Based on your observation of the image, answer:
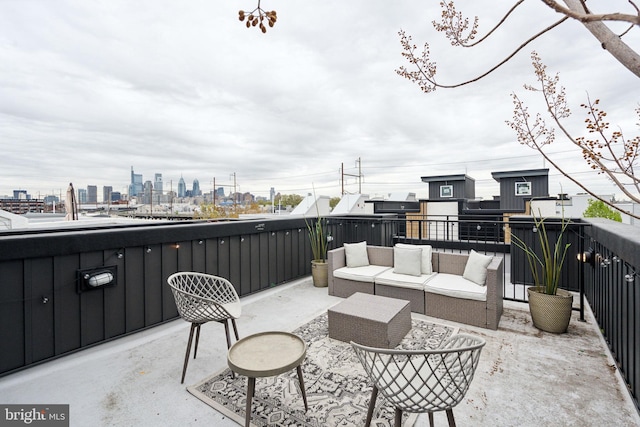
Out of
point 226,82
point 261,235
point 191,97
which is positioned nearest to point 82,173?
point 191,97

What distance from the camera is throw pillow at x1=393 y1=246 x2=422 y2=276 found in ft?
13.0

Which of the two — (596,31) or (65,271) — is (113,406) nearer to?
(65,271)

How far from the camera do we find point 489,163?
28000 mm

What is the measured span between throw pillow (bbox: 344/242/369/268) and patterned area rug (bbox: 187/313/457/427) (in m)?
1.86

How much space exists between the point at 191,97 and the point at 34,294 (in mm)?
7297

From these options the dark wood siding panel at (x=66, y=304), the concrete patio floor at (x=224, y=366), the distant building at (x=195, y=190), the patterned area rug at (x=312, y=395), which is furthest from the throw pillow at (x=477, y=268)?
the distant building at (x=195, y=190)

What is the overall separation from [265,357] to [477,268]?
292 centimetres

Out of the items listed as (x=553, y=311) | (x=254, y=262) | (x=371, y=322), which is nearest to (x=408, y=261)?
(x=371, y=322)

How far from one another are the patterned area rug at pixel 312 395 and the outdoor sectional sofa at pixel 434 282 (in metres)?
1.35

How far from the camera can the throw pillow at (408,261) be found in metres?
3.95

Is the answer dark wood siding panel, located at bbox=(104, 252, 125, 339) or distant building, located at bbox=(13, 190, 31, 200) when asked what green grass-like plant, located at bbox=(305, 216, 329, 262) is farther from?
distant building, located at bbox=(13, 190, 31, 200)

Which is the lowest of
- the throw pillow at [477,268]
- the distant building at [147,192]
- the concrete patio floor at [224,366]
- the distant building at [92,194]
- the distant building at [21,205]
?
the concrete patio floor at [224,366]

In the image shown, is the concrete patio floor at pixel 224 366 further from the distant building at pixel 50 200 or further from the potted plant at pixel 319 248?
the distant building at pixel 50 200

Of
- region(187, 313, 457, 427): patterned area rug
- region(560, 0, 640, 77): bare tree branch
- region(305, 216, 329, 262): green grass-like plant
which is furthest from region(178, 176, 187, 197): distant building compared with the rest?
region(560, 0, 640, 77): bare tree branch
